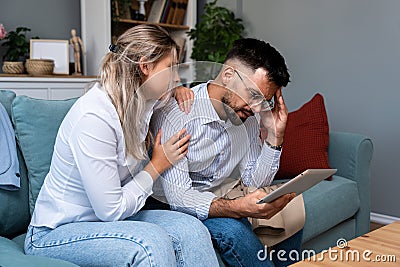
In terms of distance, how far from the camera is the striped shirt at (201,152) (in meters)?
1.42

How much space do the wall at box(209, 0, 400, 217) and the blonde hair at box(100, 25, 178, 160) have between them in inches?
80.1

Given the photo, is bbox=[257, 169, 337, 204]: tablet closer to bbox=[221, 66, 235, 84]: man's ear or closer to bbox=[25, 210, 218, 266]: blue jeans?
bbox=[25, 210, 218, 266]: blue jeans

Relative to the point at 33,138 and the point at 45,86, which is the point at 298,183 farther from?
the point at 45,86

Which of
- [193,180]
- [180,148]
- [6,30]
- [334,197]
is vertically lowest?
[334,197]

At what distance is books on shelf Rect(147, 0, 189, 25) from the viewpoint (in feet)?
12.8

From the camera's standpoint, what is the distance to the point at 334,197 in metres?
2.15

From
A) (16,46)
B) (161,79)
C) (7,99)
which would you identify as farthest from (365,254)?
(16,46)

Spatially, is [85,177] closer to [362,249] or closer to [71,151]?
[71,151]

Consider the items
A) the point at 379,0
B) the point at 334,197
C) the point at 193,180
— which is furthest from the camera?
the point at 379,0

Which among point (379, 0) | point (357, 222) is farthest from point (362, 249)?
point (379, 0)

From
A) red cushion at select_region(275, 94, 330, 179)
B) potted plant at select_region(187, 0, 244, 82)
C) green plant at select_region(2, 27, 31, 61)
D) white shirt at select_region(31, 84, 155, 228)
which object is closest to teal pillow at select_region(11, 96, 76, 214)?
white shirt at select_region(31, 84, 155, 228)

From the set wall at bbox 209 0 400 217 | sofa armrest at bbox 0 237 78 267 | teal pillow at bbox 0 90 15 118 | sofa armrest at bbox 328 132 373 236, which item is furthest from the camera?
wall at bbox 209 0 400 217

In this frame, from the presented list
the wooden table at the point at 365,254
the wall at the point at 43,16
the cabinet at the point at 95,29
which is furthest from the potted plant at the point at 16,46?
the wooden table at the point at 365,254

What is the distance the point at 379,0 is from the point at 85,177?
7.76ft
